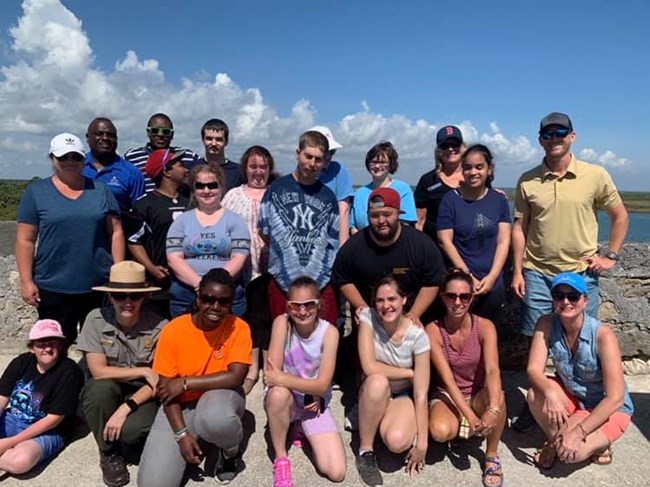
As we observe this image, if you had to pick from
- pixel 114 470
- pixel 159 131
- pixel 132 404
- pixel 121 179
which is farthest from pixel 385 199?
pixel 159 131

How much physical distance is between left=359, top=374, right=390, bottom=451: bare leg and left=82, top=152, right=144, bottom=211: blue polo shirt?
2386 millimetres

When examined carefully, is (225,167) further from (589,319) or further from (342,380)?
(589,319)

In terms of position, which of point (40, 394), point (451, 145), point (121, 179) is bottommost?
point (40, 394)

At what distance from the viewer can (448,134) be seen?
168 inches

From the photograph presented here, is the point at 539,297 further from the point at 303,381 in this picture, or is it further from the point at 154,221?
the point at 154,221

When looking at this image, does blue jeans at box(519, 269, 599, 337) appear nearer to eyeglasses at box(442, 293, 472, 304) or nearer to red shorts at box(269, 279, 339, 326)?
eyeglasses at box(442, 293, 472, 304)

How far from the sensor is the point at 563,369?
11.1ft

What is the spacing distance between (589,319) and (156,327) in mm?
2868

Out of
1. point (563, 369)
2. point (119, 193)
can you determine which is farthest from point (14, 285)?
point (563, 369)

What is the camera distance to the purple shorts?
333cm

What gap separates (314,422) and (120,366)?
4.41 ft

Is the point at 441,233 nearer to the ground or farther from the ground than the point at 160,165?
nearer to the ground

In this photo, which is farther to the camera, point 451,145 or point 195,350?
point 451,145

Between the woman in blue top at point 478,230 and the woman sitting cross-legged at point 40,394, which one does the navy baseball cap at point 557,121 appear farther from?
the woman sitting cross-legged at point 40,394
